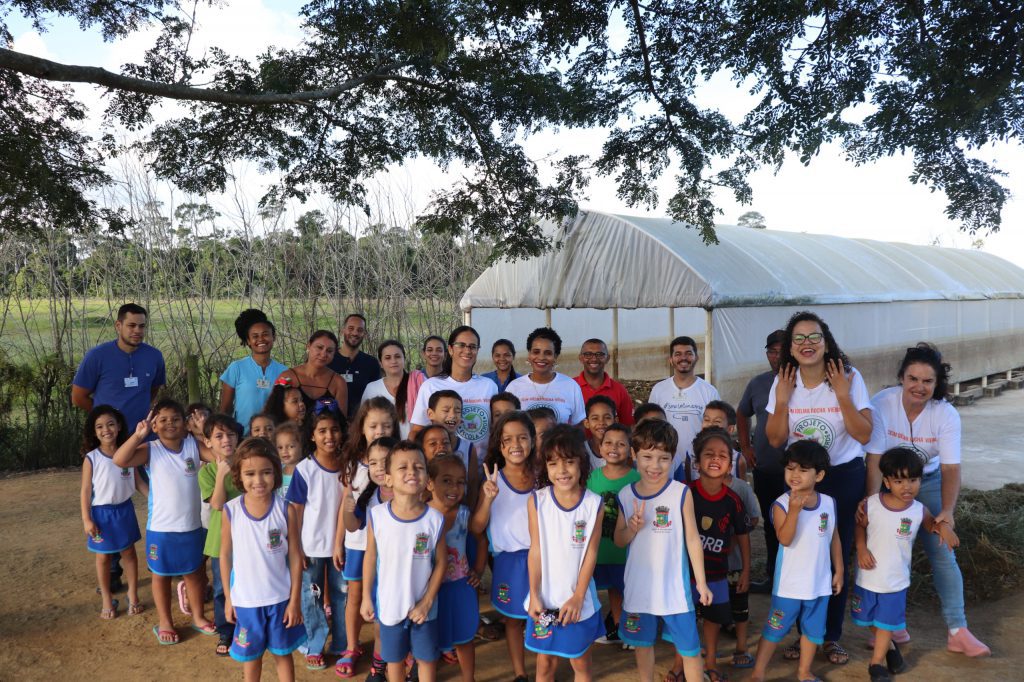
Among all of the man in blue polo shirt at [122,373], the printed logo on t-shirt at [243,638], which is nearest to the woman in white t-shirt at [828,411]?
the printed logo on t-shirt at [243,638]

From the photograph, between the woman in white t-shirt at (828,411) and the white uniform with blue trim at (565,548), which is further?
the woman in white t-shirt at (828,411)

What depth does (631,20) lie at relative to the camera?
239 inches

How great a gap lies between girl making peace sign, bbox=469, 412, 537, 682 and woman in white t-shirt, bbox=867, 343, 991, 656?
1.57 metres

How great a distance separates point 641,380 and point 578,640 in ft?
34.9

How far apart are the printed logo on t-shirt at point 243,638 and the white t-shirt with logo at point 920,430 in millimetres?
2764

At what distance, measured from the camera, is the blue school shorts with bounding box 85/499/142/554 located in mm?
3977

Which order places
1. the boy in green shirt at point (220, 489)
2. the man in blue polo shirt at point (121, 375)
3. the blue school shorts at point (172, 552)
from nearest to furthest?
the boy in green shirt at point (220, 489) → the blue school shorts at point (172, 552) → the man in blue polo shirt at point (121, 375)

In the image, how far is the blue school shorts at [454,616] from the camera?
305 centimetres

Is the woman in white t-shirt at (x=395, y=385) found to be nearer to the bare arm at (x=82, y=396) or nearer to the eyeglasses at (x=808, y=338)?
the bare arm at (x=82, y=396)

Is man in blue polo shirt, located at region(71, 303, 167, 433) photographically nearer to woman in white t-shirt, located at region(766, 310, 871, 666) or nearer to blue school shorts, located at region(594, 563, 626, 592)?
blue school shorts, located at region(594, 563, 626, 592)

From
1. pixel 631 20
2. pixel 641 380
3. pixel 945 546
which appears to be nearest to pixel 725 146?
pixel 631 20

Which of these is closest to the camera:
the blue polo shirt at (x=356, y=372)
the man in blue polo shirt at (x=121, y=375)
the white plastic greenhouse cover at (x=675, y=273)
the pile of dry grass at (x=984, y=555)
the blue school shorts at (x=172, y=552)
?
the blue school shorts at (x=172, y=552)

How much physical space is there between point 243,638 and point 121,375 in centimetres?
243

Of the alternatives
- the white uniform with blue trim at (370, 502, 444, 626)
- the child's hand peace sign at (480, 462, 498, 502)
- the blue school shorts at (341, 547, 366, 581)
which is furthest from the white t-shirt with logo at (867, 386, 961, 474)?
the blue school shorts at (341, 547, 366, 581)
